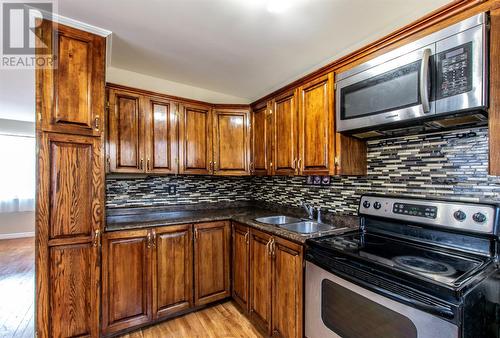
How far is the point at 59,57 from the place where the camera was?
1720 mm

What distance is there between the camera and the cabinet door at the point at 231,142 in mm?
2818

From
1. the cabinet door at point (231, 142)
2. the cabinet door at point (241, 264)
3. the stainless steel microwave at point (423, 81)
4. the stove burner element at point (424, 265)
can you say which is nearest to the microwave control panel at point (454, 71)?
the stainless steel microwave at point (423, 81)

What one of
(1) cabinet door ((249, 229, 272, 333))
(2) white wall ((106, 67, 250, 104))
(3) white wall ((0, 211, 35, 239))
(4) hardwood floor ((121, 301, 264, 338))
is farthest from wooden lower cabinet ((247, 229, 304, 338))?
(3) white wall ((0, 211, 35, 239))

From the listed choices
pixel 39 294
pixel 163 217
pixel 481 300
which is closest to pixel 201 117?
pixel 163 217

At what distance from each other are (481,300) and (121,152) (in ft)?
8.65

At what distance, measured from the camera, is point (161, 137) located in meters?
2.47

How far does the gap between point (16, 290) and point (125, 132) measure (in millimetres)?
2474

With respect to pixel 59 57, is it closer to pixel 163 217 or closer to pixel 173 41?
pixel 173 41

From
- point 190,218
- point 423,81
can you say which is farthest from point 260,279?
point 423,81

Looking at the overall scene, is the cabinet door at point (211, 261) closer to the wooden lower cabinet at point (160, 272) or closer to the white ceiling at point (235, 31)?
the wooden lower cabinet at point (160, 272)

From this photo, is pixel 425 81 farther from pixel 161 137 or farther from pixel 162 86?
pixel 162 86

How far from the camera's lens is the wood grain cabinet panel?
5.58ft

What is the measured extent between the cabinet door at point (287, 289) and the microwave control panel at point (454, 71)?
124 cm

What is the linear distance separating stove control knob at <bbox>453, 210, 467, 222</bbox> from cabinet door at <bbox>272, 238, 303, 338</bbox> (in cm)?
91
